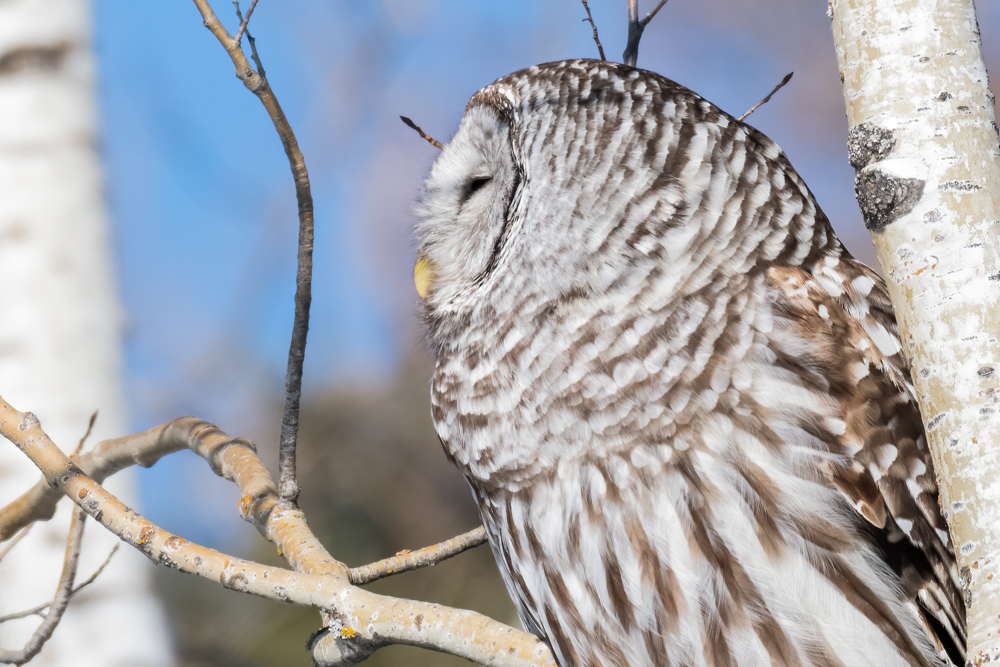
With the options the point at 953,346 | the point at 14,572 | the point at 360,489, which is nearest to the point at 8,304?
the point at 14,572

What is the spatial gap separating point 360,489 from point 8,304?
207 inches

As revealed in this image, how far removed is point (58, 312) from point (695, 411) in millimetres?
2010

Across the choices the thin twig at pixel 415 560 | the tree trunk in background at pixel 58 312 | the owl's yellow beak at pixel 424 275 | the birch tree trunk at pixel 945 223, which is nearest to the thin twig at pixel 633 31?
the owl's yellow beak at pixel 424 275

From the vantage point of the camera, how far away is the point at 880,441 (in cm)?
144

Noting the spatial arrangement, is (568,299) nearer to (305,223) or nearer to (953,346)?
(305,223)

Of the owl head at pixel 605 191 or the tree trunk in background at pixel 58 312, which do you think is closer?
the owl head at pixel 605 191

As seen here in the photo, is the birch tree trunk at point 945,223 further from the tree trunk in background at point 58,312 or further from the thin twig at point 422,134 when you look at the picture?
the tree trunk in background at point 58,312

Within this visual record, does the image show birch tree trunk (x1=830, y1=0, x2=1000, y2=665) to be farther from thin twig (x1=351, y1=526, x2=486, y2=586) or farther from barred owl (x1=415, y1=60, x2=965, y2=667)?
thin twig (x1=351, y1=526, x2=486, y2=586)

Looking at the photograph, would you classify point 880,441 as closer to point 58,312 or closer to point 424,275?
point 424,275

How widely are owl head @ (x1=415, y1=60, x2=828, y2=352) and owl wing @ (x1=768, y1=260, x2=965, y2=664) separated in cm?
15

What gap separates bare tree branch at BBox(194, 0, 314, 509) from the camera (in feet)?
4.82

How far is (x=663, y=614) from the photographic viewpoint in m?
1.58

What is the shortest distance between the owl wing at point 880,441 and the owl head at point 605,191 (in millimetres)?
145

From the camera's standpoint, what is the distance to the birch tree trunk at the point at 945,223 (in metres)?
0.98
